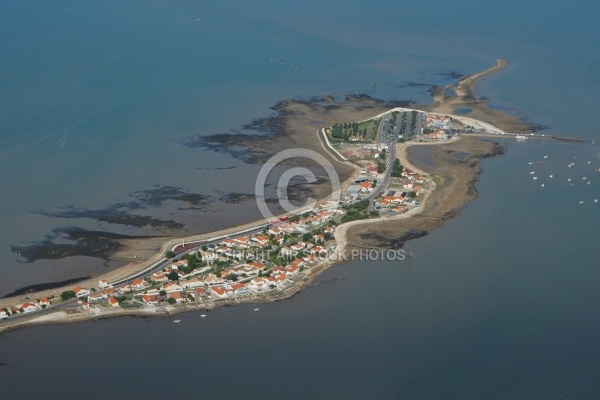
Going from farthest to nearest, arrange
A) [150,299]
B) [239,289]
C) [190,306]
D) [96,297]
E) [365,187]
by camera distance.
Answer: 1. [365,187]
2. [239,289]
3. [96,297]
4. [150,299]
5. [190,306]

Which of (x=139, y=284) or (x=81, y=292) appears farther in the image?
(x=139, y=284)

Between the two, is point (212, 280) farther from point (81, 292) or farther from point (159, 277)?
point (81, 292)

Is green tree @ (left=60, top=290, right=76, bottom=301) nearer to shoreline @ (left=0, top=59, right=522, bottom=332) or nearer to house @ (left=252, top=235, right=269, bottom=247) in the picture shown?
shoreline @ (left=0, top=59, right=522, bottom=332)

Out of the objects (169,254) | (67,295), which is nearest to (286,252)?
(169,254)

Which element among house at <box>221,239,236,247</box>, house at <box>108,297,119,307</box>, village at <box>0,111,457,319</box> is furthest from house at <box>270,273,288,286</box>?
house at <box>108,297,119,307</box>

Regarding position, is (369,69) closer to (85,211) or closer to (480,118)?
(480,118)

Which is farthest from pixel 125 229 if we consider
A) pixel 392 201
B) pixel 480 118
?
pixel 480 118

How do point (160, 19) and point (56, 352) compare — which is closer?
point (56, 352)

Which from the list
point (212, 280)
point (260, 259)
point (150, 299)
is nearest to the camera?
point (150, 299)
